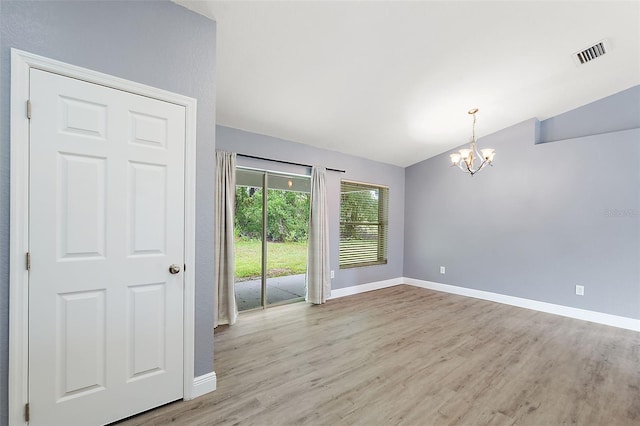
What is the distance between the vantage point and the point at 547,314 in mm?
4008

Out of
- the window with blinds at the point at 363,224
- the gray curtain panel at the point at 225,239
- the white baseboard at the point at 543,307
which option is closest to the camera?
the gray curtain panel at the point at 225,239

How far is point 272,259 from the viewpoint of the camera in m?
4.23

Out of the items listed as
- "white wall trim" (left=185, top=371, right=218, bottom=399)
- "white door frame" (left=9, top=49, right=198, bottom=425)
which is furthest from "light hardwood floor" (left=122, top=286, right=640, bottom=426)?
"white door frame" (left=9, top=49, right=198, bottom=425)

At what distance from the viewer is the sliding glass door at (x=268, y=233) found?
13.0 ft

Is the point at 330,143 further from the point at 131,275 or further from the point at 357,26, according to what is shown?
the point at 131,275

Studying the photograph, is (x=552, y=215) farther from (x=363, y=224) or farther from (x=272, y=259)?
(x=272, y=259)

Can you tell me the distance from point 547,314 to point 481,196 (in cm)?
201

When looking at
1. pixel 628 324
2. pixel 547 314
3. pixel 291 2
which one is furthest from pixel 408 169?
pixel 291 2

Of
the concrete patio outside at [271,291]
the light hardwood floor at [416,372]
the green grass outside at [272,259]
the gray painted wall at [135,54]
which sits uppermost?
the gray painted wall at [135,54]

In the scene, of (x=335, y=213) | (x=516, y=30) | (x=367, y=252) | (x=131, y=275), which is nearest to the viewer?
(x=131, y=275)

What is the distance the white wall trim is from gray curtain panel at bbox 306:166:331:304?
Answer: 2302 millimetres

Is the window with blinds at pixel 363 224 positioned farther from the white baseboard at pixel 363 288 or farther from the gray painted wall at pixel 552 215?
the gray painted wall at pixel 552 215

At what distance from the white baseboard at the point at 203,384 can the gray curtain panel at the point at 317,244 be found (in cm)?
230

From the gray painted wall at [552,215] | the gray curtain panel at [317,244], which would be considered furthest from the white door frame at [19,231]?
the gray painted wall at [552,215]
